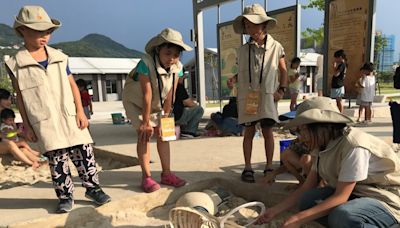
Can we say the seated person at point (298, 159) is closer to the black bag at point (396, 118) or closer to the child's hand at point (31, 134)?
the black bag at point (396, 118)

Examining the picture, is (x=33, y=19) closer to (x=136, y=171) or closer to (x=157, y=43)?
(x=157, y=43)

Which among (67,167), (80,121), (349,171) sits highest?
(80,121)

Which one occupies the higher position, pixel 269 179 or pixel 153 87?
pixel 153 87

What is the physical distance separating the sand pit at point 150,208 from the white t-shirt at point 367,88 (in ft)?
15.9

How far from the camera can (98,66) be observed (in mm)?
27953

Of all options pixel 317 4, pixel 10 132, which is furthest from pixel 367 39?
pixel 317 4

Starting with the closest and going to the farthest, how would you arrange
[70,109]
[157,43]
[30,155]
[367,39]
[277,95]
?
1. [70,109]
2. [157,43]
3. [277,95]
4. [30,155]
5. [367,39]

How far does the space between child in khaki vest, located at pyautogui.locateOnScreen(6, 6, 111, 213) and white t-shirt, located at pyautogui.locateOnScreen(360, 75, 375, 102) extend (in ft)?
20.1

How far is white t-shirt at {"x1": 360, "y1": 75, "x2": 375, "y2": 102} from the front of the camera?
6.94 meters

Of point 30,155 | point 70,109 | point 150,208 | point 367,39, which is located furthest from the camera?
point 367,39

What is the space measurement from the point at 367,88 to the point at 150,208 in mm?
5882

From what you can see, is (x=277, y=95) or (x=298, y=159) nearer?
(x=298, y=159)

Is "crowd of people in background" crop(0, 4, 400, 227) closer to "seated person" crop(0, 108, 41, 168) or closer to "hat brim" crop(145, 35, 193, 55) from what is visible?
"hat brim" crop(145, 35, 193, 55)

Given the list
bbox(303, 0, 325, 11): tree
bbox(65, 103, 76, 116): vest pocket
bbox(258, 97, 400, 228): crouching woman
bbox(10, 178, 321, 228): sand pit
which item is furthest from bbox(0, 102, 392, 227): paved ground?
bbox(303, 0, 325, 11): tree
